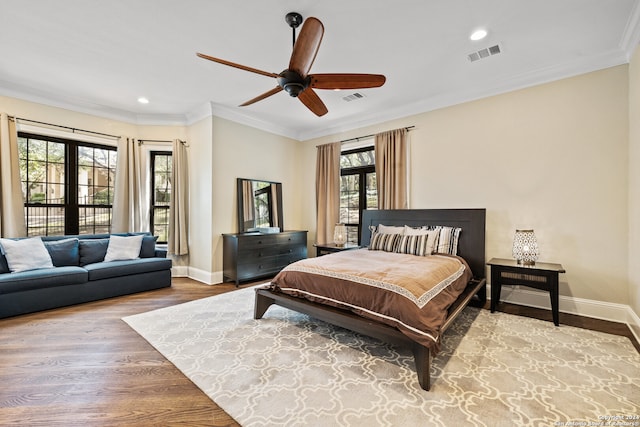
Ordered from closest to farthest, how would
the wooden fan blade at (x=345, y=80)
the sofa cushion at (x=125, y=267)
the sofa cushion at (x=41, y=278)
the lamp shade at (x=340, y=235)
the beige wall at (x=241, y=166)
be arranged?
the wooden fan blade at (x=345, y=80), the sofa cushion at (x=41, y=278), the sofa cushion at (x=125, y=267), the beige wall at (x=241, y=166), the lamp shade at (x=340, y=235)

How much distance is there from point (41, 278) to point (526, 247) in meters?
5.71

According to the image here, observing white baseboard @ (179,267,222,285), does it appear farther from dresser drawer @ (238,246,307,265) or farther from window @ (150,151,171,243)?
window @ (150,151,171,243)

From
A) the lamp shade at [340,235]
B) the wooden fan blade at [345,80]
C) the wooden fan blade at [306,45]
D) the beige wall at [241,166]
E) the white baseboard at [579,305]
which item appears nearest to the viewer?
the wooden fan blade at [306,45]

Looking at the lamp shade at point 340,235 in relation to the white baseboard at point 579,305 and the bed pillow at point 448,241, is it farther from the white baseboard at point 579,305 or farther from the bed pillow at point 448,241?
the white baseboard at point 579,305

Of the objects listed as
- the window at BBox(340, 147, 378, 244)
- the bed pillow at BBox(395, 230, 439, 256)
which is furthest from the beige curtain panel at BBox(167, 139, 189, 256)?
the bed pillow at BBox(395, 230, 439, 256)

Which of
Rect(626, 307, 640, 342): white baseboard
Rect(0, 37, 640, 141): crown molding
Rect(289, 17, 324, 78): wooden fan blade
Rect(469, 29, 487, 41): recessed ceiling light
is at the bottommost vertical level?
Rect(626, 307, 640, 342): white baseboard

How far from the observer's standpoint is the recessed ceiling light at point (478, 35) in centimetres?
267

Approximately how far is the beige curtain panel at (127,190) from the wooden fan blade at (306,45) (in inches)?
161

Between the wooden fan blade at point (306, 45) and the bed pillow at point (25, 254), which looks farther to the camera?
the bed pillow at point (25, 254)

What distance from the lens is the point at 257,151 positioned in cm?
532

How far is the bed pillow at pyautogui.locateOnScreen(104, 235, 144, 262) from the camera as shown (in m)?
4.25

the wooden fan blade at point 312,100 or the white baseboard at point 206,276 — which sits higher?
the wooden fan blade at point 312,100

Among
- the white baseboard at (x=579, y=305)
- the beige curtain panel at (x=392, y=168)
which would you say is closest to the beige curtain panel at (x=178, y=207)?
the beige curtain panel at (x=392, y=168)

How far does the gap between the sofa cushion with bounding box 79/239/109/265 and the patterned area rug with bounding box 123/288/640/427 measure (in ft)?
5.69
